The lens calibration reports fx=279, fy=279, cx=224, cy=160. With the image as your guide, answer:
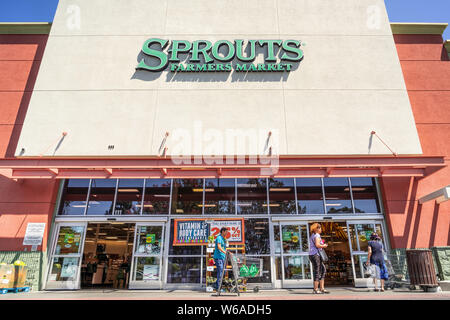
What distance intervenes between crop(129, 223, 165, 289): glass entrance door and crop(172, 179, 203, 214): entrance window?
98cm

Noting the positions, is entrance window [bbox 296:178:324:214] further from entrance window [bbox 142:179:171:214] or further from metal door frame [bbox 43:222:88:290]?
metal door frame [bbox 43:222:88:290]

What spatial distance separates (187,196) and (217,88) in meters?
4.63

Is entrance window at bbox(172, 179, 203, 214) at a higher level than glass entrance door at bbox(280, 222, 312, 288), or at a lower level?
higher

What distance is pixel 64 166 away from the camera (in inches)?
373

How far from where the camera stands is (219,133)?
1093cm

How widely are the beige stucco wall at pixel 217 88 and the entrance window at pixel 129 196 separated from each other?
143 cm

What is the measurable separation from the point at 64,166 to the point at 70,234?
2938mm

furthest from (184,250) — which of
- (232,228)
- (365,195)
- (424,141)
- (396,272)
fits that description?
(424,141)

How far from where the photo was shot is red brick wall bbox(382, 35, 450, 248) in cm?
1021

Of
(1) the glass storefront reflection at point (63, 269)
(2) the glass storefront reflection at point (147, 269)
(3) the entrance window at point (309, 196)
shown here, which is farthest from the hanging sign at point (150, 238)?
(3) the entrance window at point (309, 196)

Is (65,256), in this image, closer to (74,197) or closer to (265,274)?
(74,197)

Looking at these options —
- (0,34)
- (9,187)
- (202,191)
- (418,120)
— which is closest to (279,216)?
(202,191)

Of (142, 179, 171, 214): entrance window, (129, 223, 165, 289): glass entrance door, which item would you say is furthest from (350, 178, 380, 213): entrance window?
(129, 223, 165, 289): glass entrance door

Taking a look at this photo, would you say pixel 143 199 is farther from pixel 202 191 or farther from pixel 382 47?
pixel 382 47
